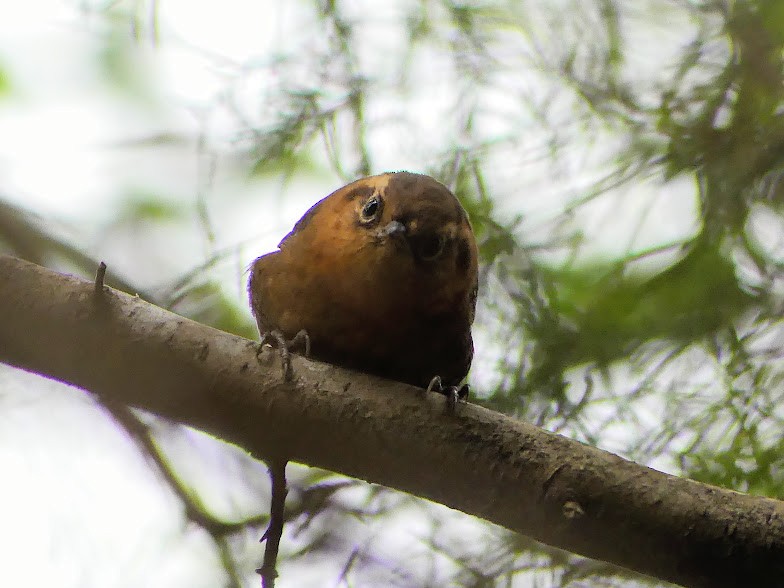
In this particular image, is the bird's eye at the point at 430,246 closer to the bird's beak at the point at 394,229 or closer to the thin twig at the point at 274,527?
the bird's beak at the point at 394,229

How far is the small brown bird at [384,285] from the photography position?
8.47 ft

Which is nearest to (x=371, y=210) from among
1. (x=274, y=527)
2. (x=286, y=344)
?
(x=286, y=344)

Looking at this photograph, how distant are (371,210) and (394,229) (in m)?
0.15

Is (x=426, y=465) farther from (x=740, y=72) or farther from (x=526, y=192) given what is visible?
(x=740, y=72)

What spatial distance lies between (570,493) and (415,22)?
258cm

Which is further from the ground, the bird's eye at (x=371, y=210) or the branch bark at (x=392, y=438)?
the bird's eye at (x=371, y=210)

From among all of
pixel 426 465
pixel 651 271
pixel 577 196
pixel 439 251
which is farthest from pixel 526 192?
pixel 426 465

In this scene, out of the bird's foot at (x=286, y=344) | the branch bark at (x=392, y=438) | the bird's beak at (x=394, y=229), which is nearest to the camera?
the branch bark at (x=392, y=438)

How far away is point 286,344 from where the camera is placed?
242 cm

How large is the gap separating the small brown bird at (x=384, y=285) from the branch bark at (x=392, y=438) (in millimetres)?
343

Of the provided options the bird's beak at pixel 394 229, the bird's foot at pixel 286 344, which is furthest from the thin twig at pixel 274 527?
the bird's beak at pixel 394 229

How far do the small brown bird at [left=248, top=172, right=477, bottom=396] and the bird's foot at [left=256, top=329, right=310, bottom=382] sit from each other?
1 cm

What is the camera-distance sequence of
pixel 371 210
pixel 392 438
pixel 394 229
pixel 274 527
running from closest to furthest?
pixel 392 438, pixel 274 527, pixel 394 229, pixel 371 210

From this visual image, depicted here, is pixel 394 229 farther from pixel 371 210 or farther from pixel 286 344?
pixel 286 344
